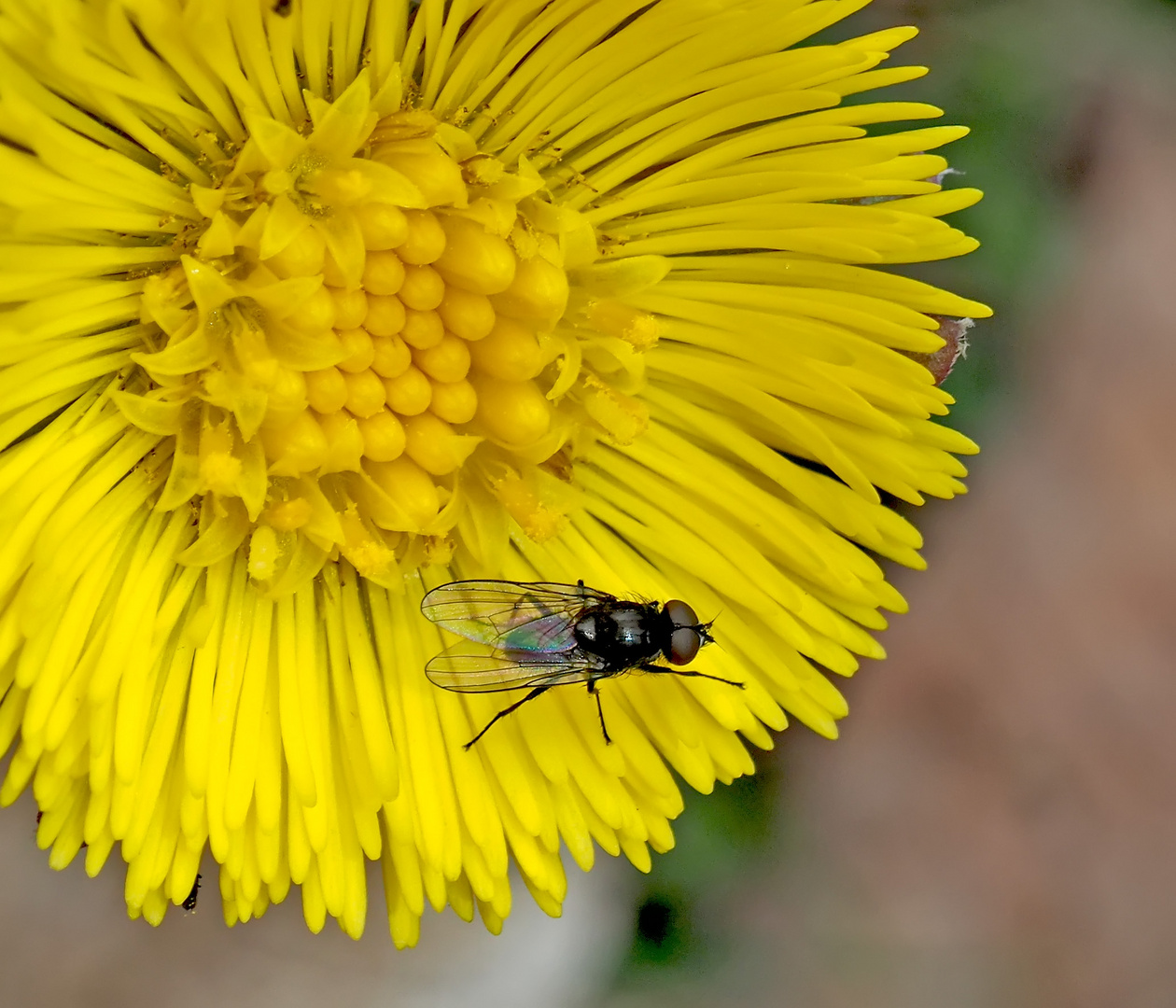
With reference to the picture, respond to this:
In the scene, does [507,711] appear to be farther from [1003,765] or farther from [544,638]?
[1003,765]

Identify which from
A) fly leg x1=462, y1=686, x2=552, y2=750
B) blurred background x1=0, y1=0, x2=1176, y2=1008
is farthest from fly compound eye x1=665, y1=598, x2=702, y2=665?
blurred background x1=0, y1=0, x2=1176, y2=1008

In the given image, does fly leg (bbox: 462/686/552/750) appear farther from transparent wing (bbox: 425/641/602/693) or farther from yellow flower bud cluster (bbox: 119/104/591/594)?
yellow flower bud cluster (bbox: 119/104/591/594)

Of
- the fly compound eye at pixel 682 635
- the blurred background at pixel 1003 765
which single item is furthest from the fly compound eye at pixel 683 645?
the blurred background at pixel 1003 765

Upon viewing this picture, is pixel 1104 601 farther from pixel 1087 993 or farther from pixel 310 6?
pixel 310 6

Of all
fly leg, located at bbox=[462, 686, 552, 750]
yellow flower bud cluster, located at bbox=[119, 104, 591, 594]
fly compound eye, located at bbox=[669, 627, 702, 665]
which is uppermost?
yellow flower bud cluster, located at bbox=[119, 104, 591, 594]

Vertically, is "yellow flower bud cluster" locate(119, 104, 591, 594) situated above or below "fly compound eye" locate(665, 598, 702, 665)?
above

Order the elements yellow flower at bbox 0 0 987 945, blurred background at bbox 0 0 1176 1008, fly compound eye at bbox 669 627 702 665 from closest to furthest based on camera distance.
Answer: yellow flower at bbox 0 0 987 945
fly compound eye at bbox 669 627 702 665
blurred background at bbox 0 0 1176 1008

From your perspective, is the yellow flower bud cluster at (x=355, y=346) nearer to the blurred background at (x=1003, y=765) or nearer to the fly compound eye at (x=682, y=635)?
the fly compound eye at (x=682, y=635)
